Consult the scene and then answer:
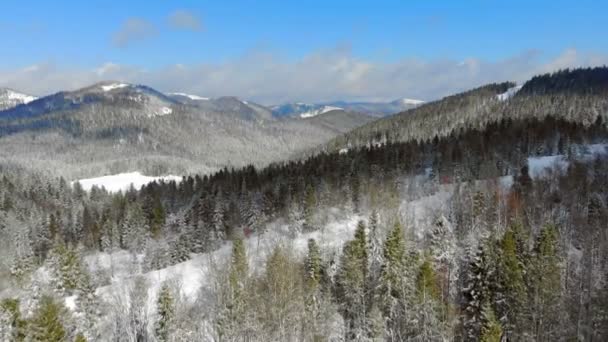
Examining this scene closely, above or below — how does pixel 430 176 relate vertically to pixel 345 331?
above

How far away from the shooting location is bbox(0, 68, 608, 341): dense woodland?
138 feet

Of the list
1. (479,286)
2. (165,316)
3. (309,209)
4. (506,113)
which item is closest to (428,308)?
(479,286)

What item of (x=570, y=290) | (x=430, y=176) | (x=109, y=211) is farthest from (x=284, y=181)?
(x=570, y=290)

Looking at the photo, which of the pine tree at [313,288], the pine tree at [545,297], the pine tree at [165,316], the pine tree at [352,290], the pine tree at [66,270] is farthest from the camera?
the pine tree at [66,270]

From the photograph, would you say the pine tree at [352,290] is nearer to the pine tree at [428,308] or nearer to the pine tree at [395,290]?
the pine tree at [395,290]

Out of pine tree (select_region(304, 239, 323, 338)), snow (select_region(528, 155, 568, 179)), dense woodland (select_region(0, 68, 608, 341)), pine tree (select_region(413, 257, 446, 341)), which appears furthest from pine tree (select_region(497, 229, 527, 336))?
snow (select_region(528, 155, 568, 179))

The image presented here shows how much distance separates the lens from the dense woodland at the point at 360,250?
Answer: 42.0 metres

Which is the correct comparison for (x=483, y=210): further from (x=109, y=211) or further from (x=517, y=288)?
(x=109, y=211)

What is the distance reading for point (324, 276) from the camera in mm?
57844

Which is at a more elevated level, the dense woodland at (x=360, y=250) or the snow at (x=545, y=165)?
the snow at (x=545, y=165)

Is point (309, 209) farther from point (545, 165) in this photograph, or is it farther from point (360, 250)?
point (545, 165)

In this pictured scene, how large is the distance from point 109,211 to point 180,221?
32.2 meters

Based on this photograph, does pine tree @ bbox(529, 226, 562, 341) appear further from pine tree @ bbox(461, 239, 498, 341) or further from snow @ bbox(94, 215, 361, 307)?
snow @ bbox(94, 215, 361, 307)

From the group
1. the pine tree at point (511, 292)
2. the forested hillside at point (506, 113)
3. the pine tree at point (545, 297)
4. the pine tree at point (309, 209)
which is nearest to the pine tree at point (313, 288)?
the pine tree at point (511, 292)
